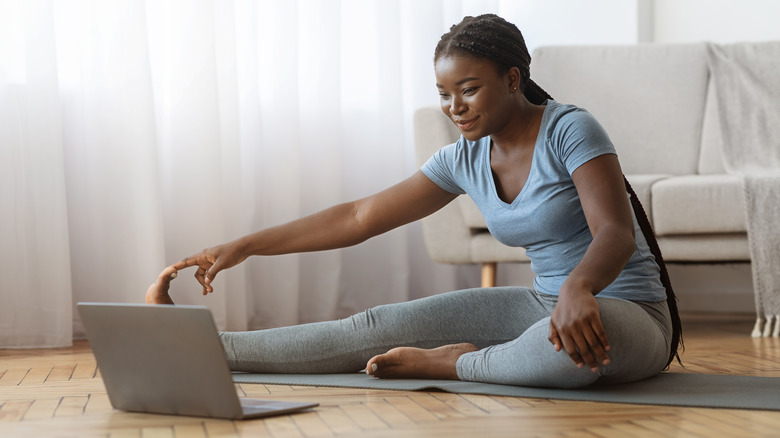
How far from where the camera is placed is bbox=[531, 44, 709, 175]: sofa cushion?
3133 mm

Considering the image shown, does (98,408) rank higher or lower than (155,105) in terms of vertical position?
lower

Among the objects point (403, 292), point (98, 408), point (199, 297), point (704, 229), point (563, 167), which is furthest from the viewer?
point (403, 292)

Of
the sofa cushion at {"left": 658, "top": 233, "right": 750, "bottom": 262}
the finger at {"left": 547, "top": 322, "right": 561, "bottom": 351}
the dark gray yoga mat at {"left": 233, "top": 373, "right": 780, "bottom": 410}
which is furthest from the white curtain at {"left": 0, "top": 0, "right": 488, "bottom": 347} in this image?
the finger at {"left": 547, "top": 322, "right": 561, "bottom": 351}

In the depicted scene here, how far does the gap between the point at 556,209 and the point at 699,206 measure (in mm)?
1072

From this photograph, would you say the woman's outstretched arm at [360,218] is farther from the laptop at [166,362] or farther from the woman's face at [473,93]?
the laptop at [166,362]

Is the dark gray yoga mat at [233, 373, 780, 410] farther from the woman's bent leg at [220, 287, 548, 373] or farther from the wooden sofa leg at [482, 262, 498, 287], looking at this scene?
the wooden sofa leg at [482, 262, 498, 287]

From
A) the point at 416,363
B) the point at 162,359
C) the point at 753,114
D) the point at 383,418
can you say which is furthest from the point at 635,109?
the point at 162,359

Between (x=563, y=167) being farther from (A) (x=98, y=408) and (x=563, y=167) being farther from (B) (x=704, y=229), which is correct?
(B) (x=704, y=229)

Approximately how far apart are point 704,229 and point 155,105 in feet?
5.35

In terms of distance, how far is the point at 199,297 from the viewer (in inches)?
111

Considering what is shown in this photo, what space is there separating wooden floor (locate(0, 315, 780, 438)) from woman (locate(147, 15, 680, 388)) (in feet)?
0.34

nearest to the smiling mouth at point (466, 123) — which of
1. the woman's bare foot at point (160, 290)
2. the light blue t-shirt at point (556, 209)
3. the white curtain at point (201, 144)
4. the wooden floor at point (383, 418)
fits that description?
the light blue t-shirt at point (556, 209)

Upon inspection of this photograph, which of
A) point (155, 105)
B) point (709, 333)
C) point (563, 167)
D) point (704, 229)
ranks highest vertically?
point (155, 105)

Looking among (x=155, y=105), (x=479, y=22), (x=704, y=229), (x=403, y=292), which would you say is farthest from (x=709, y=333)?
(x=155, y=105)
